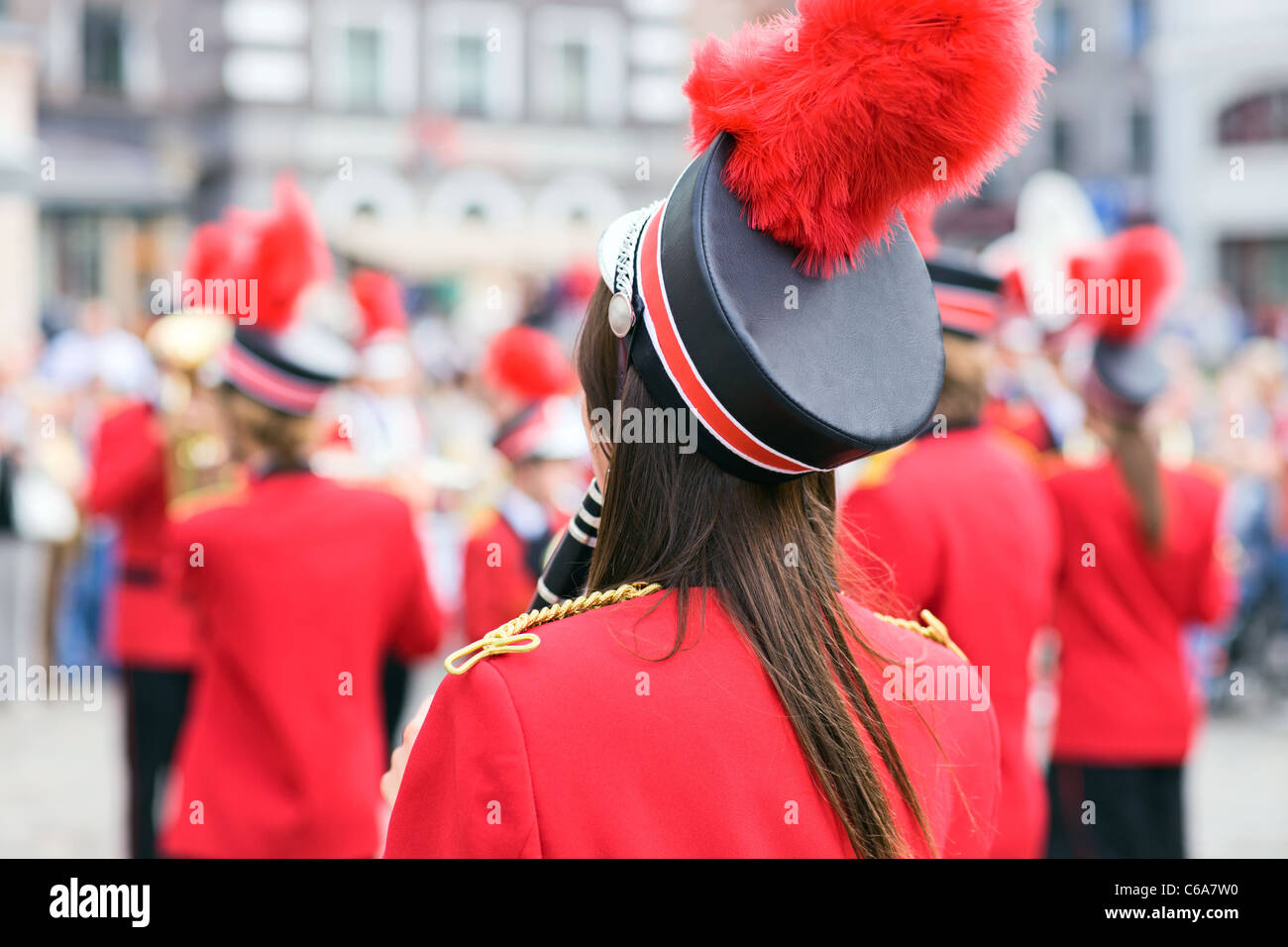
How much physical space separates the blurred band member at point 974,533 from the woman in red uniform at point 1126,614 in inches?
22.7

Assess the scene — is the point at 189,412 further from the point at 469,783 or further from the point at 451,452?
the point at 451,452

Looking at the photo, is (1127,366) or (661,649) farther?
(1127,366)

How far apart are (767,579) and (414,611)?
2.37 meters

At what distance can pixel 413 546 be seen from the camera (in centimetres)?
365

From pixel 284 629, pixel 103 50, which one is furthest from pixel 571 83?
pixel 284 629

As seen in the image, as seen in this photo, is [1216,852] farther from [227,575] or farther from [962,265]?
[227,575]

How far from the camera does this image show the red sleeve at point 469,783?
51.7 inches

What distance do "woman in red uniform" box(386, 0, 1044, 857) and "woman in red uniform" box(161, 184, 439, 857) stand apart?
2082 millimetres

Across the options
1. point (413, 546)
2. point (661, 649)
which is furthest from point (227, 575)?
point (661, 649)

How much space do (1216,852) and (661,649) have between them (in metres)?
5.25

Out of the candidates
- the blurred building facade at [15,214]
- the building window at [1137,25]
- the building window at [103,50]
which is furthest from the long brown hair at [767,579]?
the building window at [1137,25]

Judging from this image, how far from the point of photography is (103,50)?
104 feet

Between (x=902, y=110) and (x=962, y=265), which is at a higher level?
(x=962, y=265)

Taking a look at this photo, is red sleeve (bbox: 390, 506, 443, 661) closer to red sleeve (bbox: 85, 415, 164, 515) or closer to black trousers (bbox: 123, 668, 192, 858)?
black trousers (bbox: 123, 668, 192, 858)
